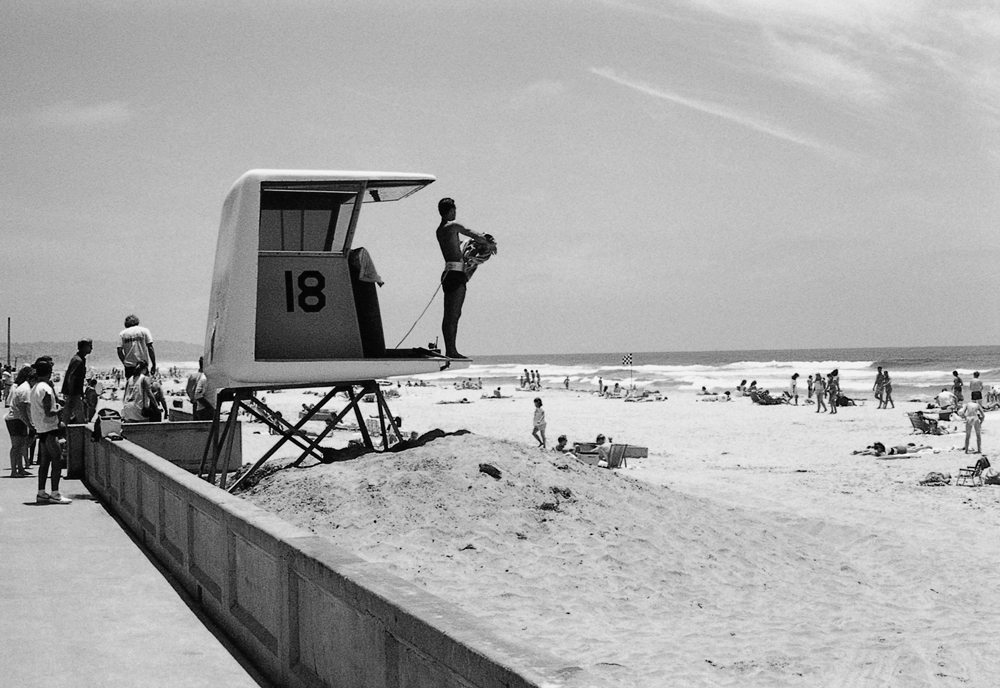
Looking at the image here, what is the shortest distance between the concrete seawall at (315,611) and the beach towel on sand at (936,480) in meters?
14.0

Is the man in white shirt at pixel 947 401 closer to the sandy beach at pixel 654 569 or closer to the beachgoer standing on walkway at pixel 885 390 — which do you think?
the beachgoer standing on walkway at pixel 885 390

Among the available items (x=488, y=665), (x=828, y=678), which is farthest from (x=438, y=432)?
(x=488, y=665)

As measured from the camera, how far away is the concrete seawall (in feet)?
10.4

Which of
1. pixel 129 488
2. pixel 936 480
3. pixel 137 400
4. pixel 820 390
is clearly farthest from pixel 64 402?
pixel 820 390

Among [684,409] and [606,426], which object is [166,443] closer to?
[606,426]

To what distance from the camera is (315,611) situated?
15.3ft

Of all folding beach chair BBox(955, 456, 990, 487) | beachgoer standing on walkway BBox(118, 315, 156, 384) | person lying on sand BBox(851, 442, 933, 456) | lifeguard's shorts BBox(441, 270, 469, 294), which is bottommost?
person lying on sand BBox(851, 442, 933, 456)

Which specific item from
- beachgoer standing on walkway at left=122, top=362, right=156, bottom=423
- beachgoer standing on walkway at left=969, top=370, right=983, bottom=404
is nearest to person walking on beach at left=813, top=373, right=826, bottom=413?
beachgoer standing on walkway at left=969, top=370, right=983, bottom=404

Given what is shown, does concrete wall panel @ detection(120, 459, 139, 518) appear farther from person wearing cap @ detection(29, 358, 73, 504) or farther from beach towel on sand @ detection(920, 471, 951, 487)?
beach towel on sand @ detection(920, 471, 951, 487)

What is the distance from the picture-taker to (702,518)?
33.2 feet

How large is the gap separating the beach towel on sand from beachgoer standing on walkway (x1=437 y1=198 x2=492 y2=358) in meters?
11.2

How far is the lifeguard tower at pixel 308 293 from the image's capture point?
954 centimetres

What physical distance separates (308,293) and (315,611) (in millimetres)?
5742

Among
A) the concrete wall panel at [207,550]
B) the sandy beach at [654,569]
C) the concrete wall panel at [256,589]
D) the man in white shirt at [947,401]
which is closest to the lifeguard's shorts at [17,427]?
the sandy beach at [654,569]
